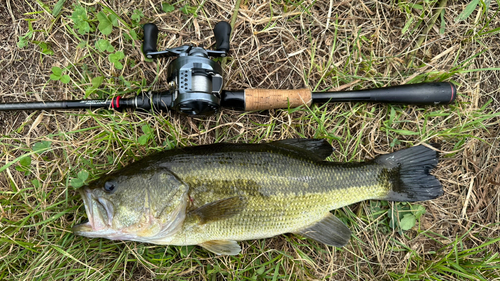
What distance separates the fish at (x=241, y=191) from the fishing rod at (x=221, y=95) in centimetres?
40

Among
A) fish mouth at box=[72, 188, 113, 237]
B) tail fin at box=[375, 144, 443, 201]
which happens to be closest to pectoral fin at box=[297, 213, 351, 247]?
tail fin at box=[375, 144, 443, 201]

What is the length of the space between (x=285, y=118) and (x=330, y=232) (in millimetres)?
1151

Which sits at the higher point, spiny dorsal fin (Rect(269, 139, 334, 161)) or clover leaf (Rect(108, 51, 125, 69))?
clover leaf (Rect(108, 51, 125, 69))

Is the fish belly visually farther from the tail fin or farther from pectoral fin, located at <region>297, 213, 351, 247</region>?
the tail fin

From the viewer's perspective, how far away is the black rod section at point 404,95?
266cm

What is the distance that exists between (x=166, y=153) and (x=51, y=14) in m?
1.97

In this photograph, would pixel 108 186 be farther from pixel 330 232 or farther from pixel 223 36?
pixel 330 232

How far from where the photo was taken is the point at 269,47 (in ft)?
9.78

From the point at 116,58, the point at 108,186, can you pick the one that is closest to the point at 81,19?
the point at 116,58

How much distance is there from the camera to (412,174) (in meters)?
2.68

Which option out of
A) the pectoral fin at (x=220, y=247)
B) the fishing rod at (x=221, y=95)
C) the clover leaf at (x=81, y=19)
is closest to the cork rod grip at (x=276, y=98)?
the fishing rod at (x=221, y=95)

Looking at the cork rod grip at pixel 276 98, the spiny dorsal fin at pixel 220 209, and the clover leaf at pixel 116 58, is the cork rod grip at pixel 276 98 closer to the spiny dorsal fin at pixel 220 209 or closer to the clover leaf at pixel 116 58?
the spiny dorsal fin at pixel 220 209

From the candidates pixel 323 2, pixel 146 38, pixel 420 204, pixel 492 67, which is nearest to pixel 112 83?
pixel 146 38

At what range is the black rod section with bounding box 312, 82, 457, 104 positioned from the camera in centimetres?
266
